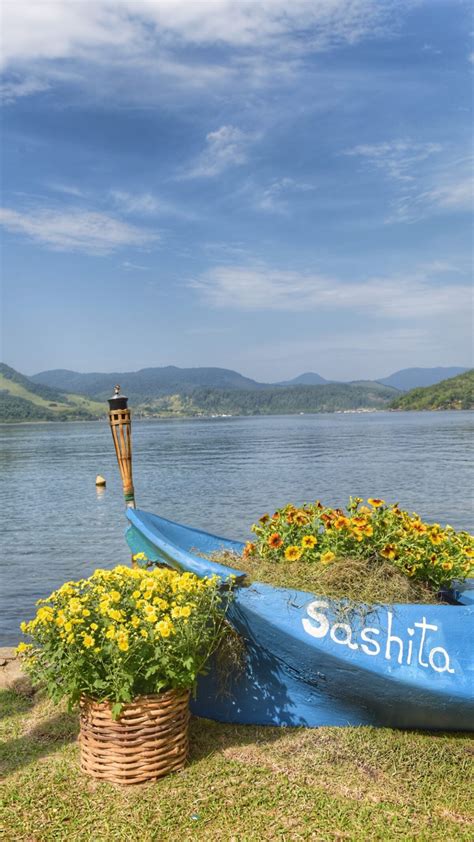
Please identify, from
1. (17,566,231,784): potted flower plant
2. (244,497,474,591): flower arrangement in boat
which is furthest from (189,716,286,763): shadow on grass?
(244,497,474,591): flower arrangement in boat

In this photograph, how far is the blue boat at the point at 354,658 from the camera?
5.30 meters

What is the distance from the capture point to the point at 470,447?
56438 millimetres

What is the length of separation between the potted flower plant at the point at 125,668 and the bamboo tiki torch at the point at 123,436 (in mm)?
2933

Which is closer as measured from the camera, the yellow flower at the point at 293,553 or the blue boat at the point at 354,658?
the blue boat at the point at 354,658

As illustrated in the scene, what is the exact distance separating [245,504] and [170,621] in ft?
79.1

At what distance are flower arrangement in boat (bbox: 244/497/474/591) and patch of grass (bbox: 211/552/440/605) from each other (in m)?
0.07

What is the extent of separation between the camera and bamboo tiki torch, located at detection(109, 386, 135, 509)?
7863 millimetres

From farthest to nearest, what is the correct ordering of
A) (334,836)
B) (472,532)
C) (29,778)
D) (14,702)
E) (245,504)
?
(245,504)
(472,532)
(14,702)
(29,778)
(334,836)

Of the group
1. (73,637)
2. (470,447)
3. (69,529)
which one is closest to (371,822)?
(73,637)

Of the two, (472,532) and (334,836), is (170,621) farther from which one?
(472,532)

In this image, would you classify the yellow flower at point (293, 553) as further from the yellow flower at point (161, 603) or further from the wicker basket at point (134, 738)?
the wicker basket at point (134, 738)

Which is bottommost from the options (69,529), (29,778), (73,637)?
(69,529)

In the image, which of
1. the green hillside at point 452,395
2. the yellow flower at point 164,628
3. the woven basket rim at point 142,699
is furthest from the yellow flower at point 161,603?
the green hillside at point 452,395

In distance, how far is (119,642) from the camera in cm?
457
